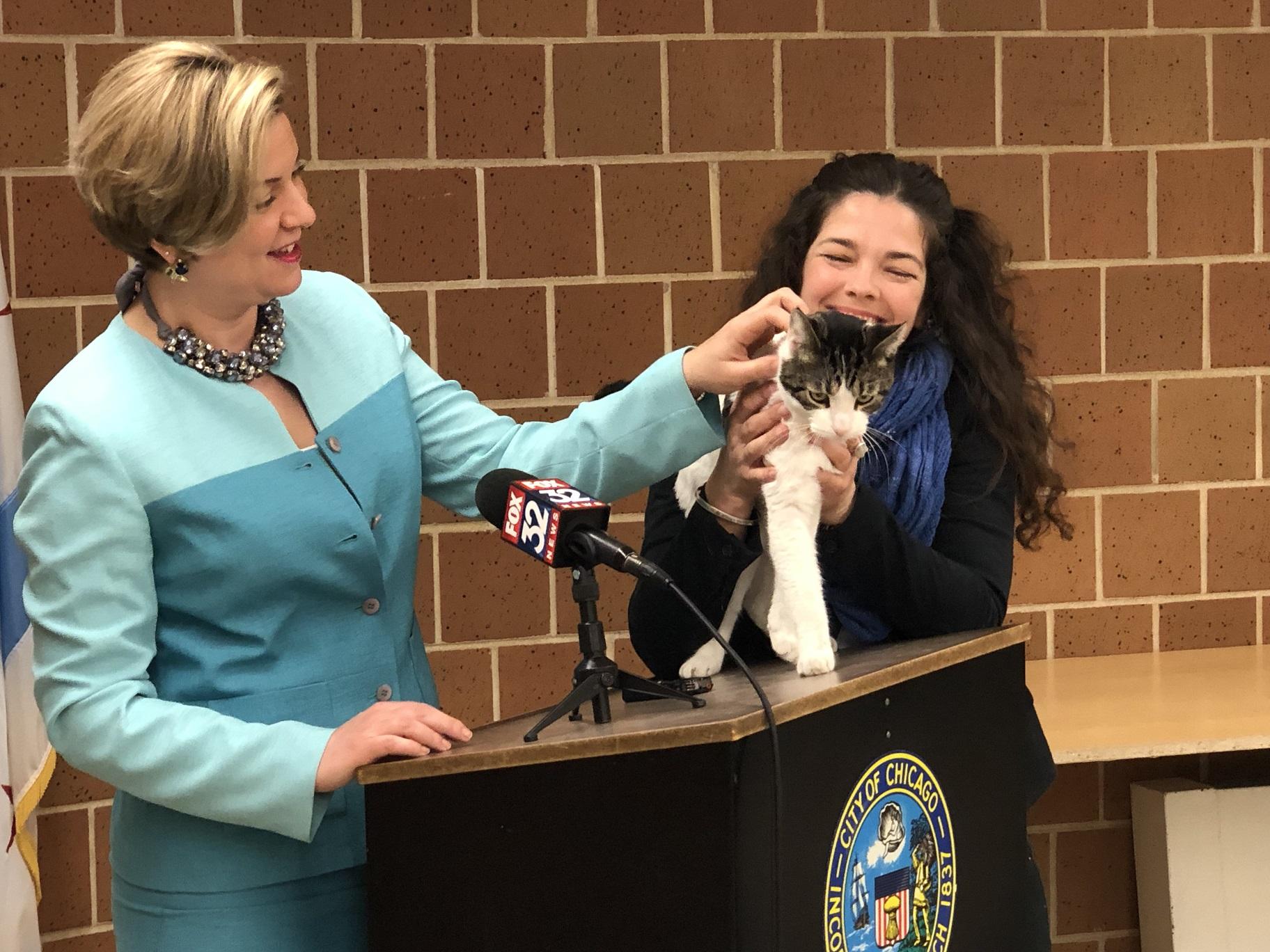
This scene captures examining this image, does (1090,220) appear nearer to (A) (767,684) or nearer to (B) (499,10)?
(B) (499,10)

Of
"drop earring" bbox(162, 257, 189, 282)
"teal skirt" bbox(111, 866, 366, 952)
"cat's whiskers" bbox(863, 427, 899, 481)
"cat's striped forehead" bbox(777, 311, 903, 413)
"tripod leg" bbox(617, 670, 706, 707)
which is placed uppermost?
"drop earring" bbox(162, 257, 189, 282)

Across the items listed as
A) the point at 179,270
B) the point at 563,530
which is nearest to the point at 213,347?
the point at 179,270

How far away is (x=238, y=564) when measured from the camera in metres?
1.29

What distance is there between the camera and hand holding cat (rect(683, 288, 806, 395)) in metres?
1.42

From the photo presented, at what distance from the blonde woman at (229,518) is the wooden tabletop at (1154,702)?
4.60 feet

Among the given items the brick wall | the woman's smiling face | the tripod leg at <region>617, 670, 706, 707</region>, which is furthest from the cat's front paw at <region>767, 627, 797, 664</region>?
the brick wall

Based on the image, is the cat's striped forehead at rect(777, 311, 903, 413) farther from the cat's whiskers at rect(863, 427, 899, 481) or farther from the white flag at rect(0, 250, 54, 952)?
the white flag at rect(0, 250, 54, 952)

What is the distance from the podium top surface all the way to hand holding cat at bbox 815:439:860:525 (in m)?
0.21

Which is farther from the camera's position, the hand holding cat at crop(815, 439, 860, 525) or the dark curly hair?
the dark curly hair

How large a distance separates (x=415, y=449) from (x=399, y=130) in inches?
59.9

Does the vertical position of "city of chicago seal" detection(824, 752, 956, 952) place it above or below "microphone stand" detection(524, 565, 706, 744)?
below

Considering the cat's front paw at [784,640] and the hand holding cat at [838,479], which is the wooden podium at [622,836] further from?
the hand holding cat at [838,479]

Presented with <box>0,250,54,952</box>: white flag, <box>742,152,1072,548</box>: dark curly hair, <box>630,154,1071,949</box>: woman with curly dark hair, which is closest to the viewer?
<box>630,154,1071,949</box>: woman with curly dark hair

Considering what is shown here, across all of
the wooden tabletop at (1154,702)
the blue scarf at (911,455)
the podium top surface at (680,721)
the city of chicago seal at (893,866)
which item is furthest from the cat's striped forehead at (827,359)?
the wooden tabletop at (1154,702)
